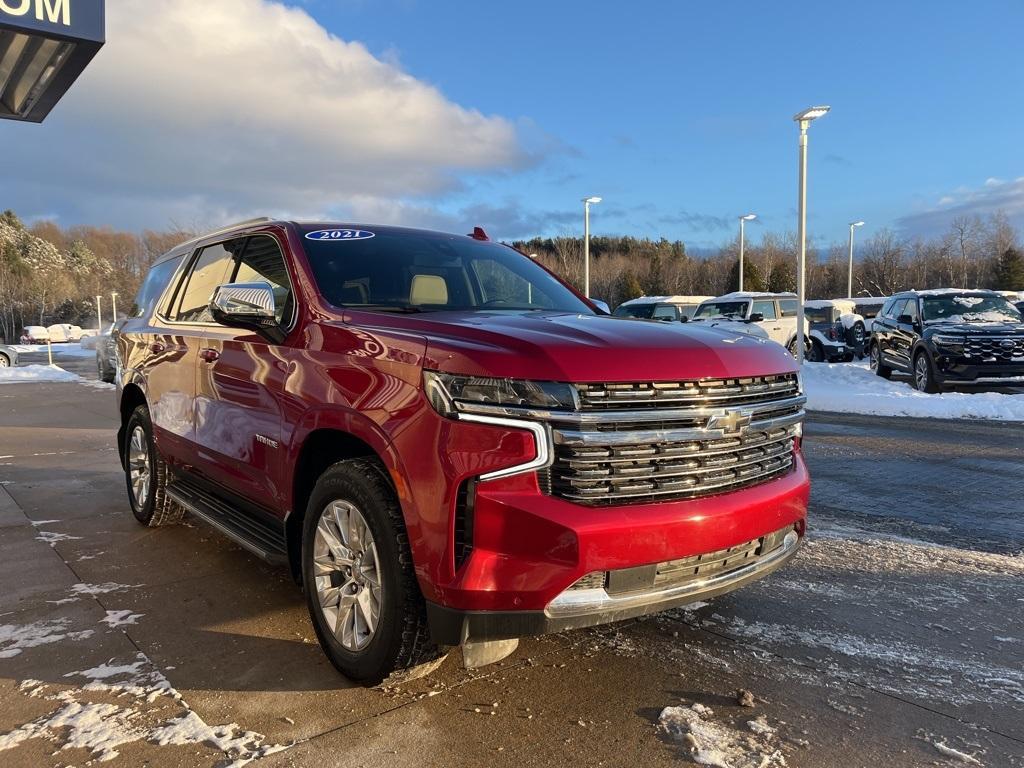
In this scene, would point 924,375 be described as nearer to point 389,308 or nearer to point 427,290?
point 427,290

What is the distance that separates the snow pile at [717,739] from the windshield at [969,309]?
13090 mm

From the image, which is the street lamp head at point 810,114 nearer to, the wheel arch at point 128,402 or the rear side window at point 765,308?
the rear side window at point 765,308

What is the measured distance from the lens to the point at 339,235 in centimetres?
382

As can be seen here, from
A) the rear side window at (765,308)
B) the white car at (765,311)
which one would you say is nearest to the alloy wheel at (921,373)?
the white car at (765,311)

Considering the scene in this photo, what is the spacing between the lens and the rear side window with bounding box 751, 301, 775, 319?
69.4 feet

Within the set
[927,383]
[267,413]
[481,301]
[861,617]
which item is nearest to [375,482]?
[267,413]

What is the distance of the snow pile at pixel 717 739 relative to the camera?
7.81 feet

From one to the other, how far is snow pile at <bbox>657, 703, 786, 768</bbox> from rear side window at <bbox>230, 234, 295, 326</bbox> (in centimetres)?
231

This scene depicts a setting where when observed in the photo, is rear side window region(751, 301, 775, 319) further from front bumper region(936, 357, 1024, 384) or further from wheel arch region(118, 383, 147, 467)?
wheel arch region(118, 383, 147, 467)

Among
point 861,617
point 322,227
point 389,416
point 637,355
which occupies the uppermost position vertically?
point 322,227

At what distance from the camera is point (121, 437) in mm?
5711

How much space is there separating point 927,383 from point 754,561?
12.3 meters

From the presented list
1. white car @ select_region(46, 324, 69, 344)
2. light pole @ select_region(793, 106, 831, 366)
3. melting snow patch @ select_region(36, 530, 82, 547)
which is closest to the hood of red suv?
melting snow patch @ select_region(36, 530, 82, 547)

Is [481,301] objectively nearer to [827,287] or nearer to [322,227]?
[322,227]
